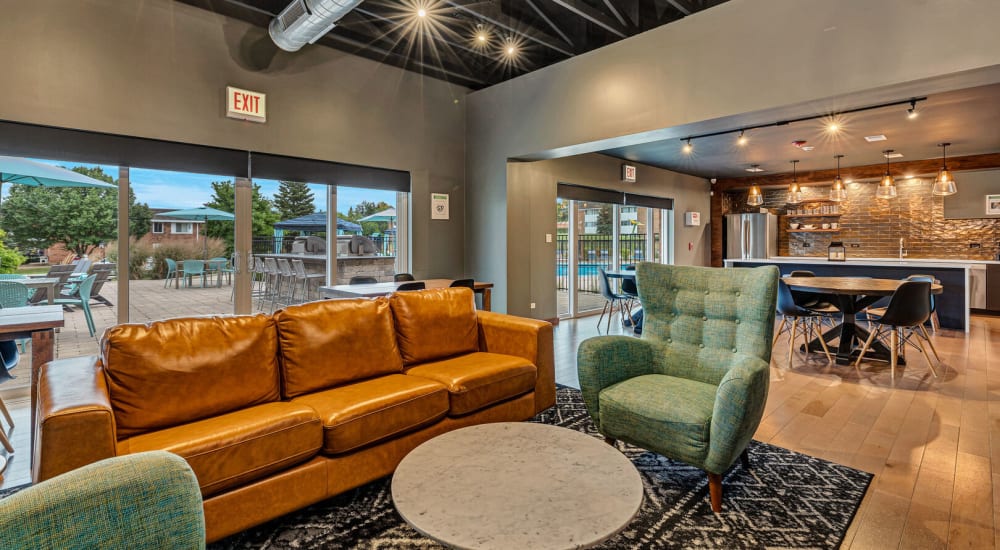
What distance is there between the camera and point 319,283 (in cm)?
547

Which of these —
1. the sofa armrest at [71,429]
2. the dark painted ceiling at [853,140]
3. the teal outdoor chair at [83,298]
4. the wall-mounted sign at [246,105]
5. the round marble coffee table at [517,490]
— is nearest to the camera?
the round marble coffee table at [517,490]

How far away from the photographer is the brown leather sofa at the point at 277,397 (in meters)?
1.79

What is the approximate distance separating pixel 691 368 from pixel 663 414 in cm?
59

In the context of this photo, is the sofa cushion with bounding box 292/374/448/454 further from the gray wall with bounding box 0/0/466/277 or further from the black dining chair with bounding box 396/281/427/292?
the gray wall with bounding box 0/0/466/277

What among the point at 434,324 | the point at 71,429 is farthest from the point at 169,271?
the point at 71,429

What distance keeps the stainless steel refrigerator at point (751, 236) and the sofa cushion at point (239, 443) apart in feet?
32.2

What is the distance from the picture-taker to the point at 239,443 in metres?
1.86

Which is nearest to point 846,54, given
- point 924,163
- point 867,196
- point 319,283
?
point 319,283

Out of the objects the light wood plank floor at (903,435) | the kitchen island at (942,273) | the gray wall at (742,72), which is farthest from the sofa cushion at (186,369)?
the kitchen island at (942,273)

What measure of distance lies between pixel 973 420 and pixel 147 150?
6.62 m

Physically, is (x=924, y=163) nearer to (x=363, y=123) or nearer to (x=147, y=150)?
(x=363, y=123)

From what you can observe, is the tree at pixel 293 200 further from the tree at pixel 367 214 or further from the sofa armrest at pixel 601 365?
the sofa armrest at pixel 601 365

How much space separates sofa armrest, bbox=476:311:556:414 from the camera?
10.0ft

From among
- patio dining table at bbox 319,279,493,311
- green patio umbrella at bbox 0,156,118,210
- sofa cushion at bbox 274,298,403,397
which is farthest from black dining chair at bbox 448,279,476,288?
green patio umbrella at bbox 0,156,118,210
